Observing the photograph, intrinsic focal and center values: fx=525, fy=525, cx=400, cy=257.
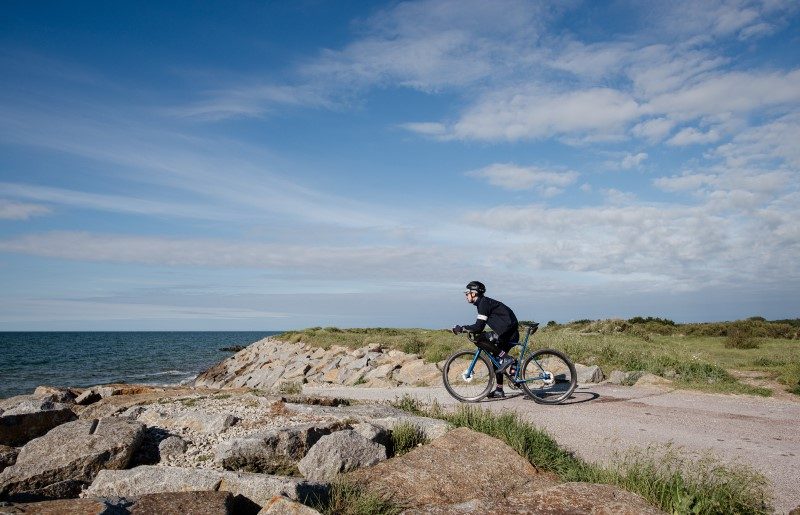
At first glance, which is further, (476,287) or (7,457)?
(476,287)

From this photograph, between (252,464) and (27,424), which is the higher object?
(27,424)

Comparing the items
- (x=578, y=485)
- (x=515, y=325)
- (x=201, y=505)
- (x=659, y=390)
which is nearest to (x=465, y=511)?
(x=578, y=485)

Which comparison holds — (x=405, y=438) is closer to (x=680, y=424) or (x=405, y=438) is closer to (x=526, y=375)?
(x=526, y=375)

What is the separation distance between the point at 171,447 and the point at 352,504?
304cm

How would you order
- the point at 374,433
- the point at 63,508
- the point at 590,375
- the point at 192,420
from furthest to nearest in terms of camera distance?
the point at 590,375 → the point at 192,420 → the point at 374,433 → the point at 63,508

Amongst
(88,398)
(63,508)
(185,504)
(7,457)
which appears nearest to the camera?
(63,508)

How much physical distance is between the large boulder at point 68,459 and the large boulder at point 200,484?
0.48 metres

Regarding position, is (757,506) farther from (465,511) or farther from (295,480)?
(295,480)

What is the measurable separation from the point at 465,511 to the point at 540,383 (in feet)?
21.6

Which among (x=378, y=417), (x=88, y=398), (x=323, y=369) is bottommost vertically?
(x=323, y=369)

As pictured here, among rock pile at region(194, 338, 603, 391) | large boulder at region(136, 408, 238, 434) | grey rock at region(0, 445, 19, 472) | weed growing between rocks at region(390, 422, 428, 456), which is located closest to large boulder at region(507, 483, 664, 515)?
weed growing between rocks at region(390, 422, 428, 456)

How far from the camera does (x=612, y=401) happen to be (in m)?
10.5

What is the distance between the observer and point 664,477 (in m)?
5.22

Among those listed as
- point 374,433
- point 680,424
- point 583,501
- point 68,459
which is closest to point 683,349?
point 680,424
